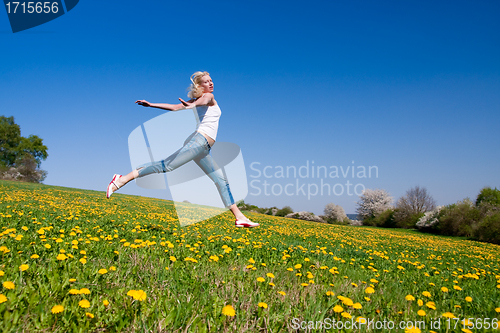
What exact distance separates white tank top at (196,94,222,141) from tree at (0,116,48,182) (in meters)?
59.5

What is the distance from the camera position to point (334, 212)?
54469 millimetres

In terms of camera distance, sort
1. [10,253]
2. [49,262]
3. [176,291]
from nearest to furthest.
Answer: [176,291] → [49,262] → [10,253]

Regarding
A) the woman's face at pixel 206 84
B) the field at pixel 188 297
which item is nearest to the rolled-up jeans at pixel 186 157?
the woman's face at pixel 206 84

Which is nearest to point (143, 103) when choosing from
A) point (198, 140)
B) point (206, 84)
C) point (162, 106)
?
point (162, 106)

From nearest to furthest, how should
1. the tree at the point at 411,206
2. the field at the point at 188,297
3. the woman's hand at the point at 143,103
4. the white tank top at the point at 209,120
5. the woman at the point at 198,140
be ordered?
the field at the point at 188,297
the woman's hand at the point at 143,103
the woman at the point at 198,140
the white tank top at the point at 209,120
the tree at the point at 411,206

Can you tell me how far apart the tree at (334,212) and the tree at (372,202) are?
593 centimetres

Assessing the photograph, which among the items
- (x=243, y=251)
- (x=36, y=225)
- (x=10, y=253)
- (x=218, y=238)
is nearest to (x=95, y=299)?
(x=10, y=253)

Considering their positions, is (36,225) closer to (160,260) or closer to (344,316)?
(160,260)

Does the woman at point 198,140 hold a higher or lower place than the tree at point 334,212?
higher

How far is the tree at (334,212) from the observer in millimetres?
52906

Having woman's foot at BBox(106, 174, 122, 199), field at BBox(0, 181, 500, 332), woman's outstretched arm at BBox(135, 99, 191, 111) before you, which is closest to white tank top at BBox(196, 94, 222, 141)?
woman's outstretched arm at BBox(135, 99, 191, 111)

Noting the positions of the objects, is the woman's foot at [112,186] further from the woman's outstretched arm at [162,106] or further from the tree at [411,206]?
the tree at [411,206]

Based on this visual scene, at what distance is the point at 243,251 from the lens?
468 centimetres

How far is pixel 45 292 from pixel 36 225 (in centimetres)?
378
